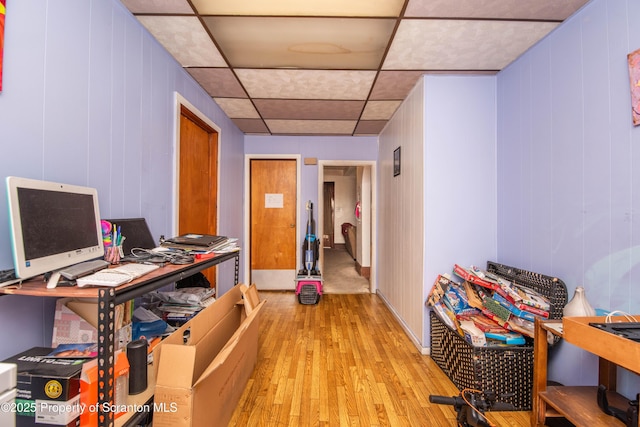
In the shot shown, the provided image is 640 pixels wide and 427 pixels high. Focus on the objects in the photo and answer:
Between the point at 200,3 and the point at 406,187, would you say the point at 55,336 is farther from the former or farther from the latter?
the point at 406,187

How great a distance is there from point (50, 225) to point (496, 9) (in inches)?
96.3

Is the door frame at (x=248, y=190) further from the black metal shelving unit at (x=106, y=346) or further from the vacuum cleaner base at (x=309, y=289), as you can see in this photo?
the black metal shelving unit at (x=106, y=346)

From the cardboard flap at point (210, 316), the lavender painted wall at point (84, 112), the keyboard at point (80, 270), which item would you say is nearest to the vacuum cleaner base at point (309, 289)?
the cardboard flap at point (210, 316)

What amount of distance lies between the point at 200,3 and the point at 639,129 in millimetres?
2362

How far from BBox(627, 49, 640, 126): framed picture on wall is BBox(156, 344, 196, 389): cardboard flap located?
7.31ft

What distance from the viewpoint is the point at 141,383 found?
3.62 feet

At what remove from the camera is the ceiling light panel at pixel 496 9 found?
1.54 m

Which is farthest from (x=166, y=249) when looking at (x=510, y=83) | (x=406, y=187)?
(x=510, y=83)

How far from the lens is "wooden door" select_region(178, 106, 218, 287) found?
2.46 meters

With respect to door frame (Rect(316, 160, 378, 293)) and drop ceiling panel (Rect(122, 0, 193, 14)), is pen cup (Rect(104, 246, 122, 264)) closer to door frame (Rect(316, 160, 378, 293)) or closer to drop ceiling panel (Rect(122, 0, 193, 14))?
drop ceiling panel (Rect(122, 0, 193, 14))

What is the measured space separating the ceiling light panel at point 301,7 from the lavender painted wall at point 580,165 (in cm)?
109

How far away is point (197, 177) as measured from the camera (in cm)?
276

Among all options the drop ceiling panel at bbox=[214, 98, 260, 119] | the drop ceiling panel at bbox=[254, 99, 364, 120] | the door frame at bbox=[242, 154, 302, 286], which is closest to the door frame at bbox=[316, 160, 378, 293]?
the door frame at bbox=[242, 154, 302, 286]

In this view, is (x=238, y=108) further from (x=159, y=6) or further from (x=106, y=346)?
(x=106, y=346)
